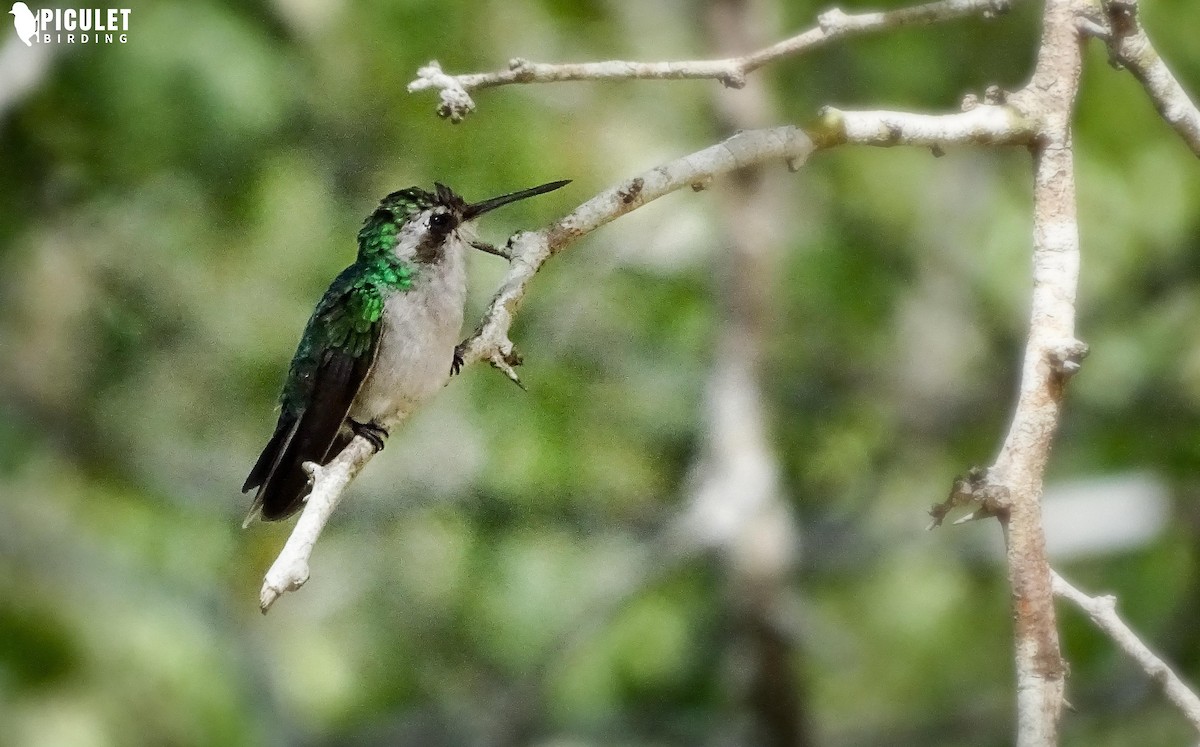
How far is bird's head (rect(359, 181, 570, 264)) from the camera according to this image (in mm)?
5246

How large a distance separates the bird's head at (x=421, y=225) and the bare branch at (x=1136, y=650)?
3003 mm

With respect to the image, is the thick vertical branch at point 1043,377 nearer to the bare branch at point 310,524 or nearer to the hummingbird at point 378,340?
the bare branch at point 310,524

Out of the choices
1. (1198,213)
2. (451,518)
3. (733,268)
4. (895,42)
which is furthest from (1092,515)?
(451,518)

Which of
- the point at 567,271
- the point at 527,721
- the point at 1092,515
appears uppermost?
the point at 567,271

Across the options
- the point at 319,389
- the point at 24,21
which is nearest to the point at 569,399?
the point at 24,21

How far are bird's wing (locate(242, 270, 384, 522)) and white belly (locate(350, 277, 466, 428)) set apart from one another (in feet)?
0.25

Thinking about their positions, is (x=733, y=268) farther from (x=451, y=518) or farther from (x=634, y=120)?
(x=451, y=518)

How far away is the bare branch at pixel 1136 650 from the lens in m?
2.42

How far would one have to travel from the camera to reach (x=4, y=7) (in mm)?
8609

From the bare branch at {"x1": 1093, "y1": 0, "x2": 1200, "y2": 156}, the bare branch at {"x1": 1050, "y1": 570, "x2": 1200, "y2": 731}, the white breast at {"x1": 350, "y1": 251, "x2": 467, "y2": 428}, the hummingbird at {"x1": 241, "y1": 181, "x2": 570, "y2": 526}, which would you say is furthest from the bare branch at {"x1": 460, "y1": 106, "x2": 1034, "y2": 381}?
the white breast at {"x1": 350, "y1": 251, "x2": 467, "y2": 428}

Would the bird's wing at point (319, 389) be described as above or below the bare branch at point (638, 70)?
above

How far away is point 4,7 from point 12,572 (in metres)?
4.01

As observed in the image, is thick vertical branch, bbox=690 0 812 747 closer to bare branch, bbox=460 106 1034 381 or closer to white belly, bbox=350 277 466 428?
white belly, bbox=350 277 466 428

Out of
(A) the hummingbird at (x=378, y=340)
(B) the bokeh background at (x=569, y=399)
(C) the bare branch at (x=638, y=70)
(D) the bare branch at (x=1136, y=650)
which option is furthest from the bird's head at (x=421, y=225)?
(B) the bokeh background at (x=569, y=399)
